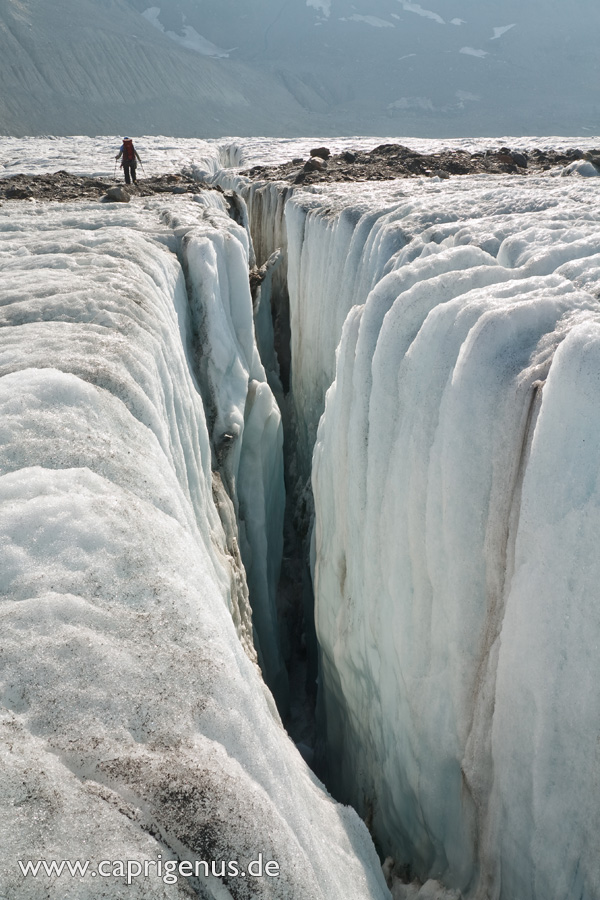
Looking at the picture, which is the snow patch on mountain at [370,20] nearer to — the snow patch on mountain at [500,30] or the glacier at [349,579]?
the snow patch on mountain at [500,30]

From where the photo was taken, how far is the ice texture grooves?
97 centimetres

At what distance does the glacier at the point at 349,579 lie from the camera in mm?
1103

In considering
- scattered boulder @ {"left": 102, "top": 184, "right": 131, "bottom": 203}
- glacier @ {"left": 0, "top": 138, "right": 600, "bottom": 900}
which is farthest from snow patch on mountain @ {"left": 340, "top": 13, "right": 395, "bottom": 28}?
glacier @ {"left": 0, "top": 138, "right": 600, "bottom": 900}

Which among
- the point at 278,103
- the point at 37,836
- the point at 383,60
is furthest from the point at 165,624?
the point at 383,60

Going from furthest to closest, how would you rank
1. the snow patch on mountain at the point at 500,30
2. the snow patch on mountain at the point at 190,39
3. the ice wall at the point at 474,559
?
the snow patch on mountain at the point at 190,39 < the snow patch on mountain at the point at 500,30 < the ice wall at the point at 474,559

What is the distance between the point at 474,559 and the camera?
187cm

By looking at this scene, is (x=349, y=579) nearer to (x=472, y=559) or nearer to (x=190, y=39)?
(x=472, y=559)

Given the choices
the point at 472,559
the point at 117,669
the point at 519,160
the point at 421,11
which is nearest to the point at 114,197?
the point at 472,559

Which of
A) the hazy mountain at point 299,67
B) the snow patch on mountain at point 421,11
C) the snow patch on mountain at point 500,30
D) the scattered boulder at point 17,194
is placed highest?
the snow patch on mountain at point 421,11

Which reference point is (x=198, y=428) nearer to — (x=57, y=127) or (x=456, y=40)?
(x=57, y=127)

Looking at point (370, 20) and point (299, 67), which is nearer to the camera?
point (299, 67)

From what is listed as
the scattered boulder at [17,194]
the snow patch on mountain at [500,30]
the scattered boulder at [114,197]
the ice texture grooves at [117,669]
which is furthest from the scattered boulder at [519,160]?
the snow patch on mountain at [500,30]

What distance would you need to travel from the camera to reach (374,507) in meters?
2.48

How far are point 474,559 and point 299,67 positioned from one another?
54.2 metres
